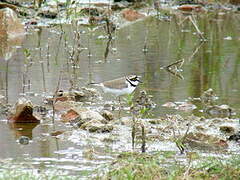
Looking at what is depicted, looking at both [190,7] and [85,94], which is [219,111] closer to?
[85,94]

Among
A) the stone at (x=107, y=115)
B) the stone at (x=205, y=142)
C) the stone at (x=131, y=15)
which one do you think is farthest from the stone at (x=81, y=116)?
the stone at (x=131, y=15)

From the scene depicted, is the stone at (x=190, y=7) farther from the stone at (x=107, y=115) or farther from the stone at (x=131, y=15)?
the stone at (x=107, y=115)

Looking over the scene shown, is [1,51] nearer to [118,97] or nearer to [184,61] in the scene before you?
[184,61]

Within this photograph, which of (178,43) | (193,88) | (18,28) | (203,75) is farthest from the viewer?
(18,28)

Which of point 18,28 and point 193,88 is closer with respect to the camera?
point 193,88

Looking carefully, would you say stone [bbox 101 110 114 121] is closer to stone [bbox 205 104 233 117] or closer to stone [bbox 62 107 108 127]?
stone [bbox 62 107 108 127]

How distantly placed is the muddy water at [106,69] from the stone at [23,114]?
13 cm

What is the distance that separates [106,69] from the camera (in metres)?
10.6

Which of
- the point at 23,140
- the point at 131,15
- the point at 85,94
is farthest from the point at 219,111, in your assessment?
the point at 131,15

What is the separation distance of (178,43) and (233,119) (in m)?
5.38

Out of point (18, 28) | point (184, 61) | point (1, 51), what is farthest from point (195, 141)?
point (18, 28)

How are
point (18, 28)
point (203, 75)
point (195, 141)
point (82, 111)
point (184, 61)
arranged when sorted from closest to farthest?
point (195, 141), point (82, 111), point (203, 75), point (184, 61), point (18, 28)

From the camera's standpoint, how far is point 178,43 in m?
13.1

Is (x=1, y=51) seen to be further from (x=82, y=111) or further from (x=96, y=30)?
(x=82, y=111)
